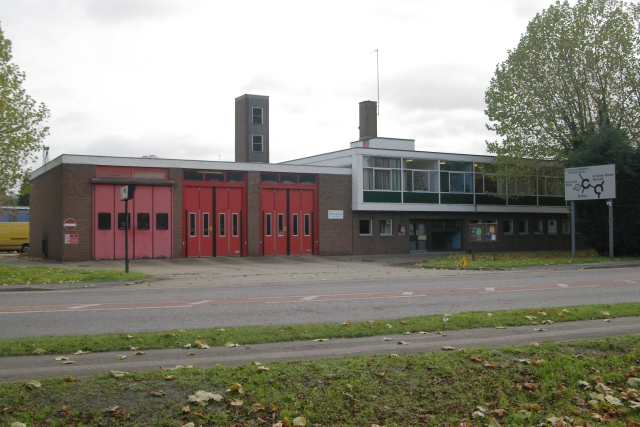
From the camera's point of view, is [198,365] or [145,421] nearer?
[145,421]

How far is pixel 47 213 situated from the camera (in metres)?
33.7

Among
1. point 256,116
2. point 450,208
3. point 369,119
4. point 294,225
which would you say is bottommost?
point 294,225

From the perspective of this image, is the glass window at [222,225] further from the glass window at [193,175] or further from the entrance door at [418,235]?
the entrance door at [418,235]

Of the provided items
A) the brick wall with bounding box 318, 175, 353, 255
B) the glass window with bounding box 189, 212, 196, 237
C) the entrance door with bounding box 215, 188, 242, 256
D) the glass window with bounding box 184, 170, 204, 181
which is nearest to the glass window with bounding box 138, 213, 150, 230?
the glass window with bounding box 189, 212, 196, 237

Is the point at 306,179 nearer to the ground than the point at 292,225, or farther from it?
farther from it

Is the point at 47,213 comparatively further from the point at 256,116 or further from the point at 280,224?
the point at 256,116

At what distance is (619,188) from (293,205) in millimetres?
17175

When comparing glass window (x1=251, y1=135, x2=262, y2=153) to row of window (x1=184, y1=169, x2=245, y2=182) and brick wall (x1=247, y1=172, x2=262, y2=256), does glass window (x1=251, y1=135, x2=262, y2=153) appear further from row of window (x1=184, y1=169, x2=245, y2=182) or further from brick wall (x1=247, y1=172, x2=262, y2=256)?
row of window (x1=184, y1=169, x2=245, y2=182)

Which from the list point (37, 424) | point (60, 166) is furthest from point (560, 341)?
point (60, 166)

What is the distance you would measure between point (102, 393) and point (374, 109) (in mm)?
40654

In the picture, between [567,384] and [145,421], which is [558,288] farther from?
[145,421]

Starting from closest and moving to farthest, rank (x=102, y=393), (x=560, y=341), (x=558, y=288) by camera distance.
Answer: (x=102, y=393) < (x=560, y=341) < (x=558, y=288)

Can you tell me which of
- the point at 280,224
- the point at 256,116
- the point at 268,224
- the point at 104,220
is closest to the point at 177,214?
the point at 104,220

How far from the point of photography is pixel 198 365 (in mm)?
7465
